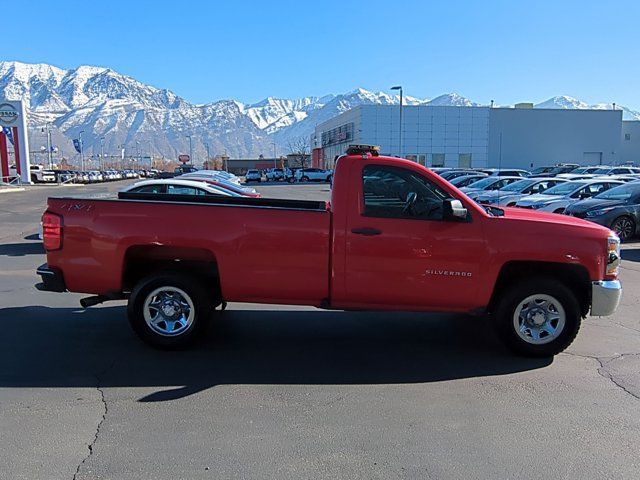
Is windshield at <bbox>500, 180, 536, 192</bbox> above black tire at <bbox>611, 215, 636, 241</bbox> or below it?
above

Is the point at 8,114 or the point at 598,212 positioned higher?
the point at 8,114

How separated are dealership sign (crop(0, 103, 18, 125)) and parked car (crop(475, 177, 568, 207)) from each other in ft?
167

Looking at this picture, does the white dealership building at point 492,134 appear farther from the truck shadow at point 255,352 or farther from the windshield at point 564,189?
the truck shadow at point 255,352

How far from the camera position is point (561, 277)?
17.7 ft

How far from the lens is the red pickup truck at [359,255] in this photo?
Result: 5043 mm

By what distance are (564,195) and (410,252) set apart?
14.4 m

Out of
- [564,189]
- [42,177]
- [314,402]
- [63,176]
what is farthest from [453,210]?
[63,176]

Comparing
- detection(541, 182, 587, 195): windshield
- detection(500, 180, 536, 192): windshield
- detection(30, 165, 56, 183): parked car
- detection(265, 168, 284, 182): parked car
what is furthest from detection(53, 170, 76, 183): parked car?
detection(541, 182, 587, 195): windshield

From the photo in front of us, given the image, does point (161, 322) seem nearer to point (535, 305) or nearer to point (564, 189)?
point (535, 305)

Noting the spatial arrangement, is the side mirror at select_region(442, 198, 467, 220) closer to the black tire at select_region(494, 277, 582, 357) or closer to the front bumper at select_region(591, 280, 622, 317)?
the black tire at select_region(494, 277, 582, 357)

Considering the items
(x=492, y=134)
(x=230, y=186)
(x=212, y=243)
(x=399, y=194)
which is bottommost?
(x=212, y=243)

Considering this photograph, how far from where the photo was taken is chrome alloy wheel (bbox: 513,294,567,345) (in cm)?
521

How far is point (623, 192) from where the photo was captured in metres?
14.5

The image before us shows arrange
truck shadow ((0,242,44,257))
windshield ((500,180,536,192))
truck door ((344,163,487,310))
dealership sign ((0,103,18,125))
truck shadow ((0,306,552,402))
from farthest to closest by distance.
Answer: dealership sign ((0,103,18,125)), windshield ((500,180,536,192)), truck shadow ((0,242,44,257)), truck door ((344,163,487,310)), truck shadow ((0,306,552,402))
